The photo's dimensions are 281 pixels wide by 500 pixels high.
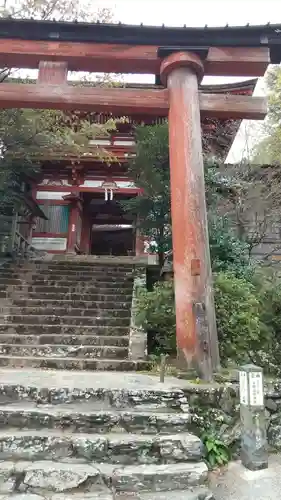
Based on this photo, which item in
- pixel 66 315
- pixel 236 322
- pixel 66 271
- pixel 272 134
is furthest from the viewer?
pixel 272 134

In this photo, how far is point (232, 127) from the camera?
12.6 metres

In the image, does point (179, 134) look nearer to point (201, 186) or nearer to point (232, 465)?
point (201, 186)

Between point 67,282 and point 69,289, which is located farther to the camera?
point 67,282

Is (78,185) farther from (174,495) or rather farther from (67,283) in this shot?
(174,495)

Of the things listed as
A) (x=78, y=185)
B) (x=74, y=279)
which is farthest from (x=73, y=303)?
(x=78, y=185)

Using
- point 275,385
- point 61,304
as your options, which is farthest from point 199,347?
point 61,304

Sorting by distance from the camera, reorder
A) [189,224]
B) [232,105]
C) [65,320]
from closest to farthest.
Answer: [189,224] < [232,105] < [65,320]

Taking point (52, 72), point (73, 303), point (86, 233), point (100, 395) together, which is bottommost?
point (100, 395)

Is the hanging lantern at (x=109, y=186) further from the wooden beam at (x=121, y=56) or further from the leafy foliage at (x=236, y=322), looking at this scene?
the leafy foliage at (x=236, y=322)

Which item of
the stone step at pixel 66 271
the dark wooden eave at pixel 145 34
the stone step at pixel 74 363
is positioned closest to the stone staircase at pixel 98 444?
the stone step at pixel 74 363

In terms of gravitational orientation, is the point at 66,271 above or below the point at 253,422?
above

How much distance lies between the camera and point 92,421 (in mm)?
3451

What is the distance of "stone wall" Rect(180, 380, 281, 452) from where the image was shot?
12.7 ft

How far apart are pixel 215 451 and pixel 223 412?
1.40 ft
